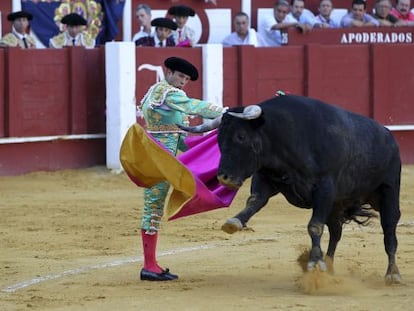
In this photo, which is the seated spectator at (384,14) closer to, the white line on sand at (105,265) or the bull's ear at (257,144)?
the white line on sand at (105,265)

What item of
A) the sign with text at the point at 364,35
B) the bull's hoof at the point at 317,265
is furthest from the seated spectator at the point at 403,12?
the bull's hoof at the point at 317,265

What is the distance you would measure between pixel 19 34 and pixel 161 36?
1411 mm

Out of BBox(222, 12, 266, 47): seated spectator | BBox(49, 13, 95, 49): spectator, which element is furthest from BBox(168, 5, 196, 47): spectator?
BBox(49, 13, 95, 49): spectator

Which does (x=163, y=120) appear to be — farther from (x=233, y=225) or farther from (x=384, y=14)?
(x=384, y=14)

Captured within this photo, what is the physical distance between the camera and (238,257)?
26.2 feet

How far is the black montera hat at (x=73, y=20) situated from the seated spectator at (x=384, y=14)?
12.7ft

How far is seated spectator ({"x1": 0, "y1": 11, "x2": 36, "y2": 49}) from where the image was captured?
1187 cm

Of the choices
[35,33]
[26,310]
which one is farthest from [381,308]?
[35,33]

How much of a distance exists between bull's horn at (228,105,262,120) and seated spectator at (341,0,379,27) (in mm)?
8199

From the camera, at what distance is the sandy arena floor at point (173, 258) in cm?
639

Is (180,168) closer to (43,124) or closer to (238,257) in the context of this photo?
(238,257)

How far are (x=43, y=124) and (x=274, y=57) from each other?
100 inches

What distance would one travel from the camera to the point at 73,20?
12.2 meters

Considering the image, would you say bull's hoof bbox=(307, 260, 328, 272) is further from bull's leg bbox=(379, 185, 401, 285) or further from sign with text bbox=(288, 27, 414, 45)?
sign with text bbox=(288, 27, 414, 45)
